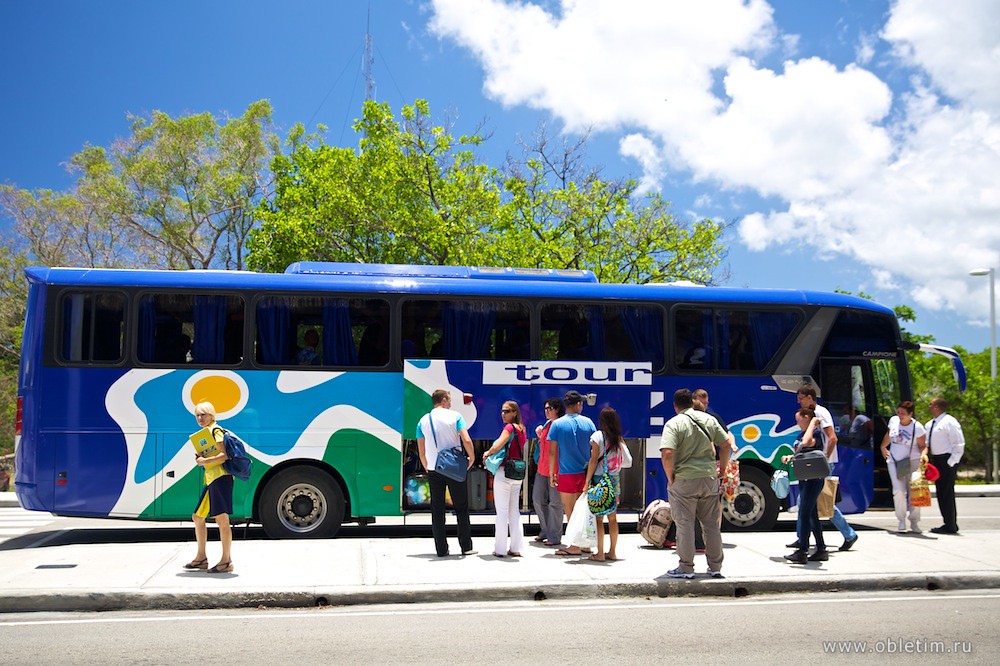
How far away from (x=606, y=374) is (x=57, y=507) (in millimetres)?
7257

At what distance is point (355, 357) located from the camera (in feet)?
40.2

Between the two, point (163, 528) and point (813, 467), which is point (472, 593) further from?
point (163, 528)

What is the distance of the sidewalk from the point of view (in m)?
8.35

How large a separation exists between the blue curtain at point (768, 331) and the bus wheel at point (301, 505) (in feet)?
20.1

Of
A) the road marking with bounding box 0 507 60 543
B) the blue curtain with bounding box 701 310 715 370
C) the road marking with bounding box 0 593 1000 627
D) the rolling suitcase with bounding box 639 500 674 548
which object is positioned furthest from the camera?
the road marking with bounding box 0 507 60 543

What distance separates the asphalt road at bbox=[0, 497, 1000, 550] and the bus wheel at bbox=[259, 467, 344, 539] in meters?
0.88

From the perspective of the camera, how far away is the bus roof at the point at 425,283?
11.9 meters

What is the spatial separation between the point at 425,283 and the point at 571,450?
3.53 metres

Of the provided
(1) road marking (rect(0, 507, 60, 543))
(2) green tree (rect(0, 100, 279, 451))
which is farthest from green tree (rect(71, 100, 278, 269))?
(1) road marking (rect(0, 507, 60, 543))

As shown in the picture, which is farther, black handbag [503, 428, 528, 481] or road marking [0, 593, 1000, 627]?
black handbag [503, 428, 528, 481]

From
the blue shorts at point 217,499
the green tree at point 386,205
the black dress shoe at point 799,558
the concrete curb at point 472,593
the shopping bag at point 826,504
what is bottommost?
the concrete curb at point 472,593

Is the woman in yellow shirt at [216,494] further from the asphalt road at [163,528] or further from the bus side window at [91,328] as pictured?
the asphalt road at [163,528]

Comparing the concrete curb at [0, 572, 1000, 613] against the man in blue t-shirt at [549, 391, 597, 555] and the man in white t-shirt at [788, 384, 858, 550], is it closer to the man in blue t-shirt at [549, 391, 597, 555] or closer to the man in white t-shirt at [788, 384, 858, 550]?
the man in white t-shirt at [788, 384, 858, 550]

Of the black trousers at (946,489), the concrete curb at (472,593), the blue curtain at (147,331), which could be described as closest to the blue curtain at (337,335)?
the blue curtain at (147,331)
